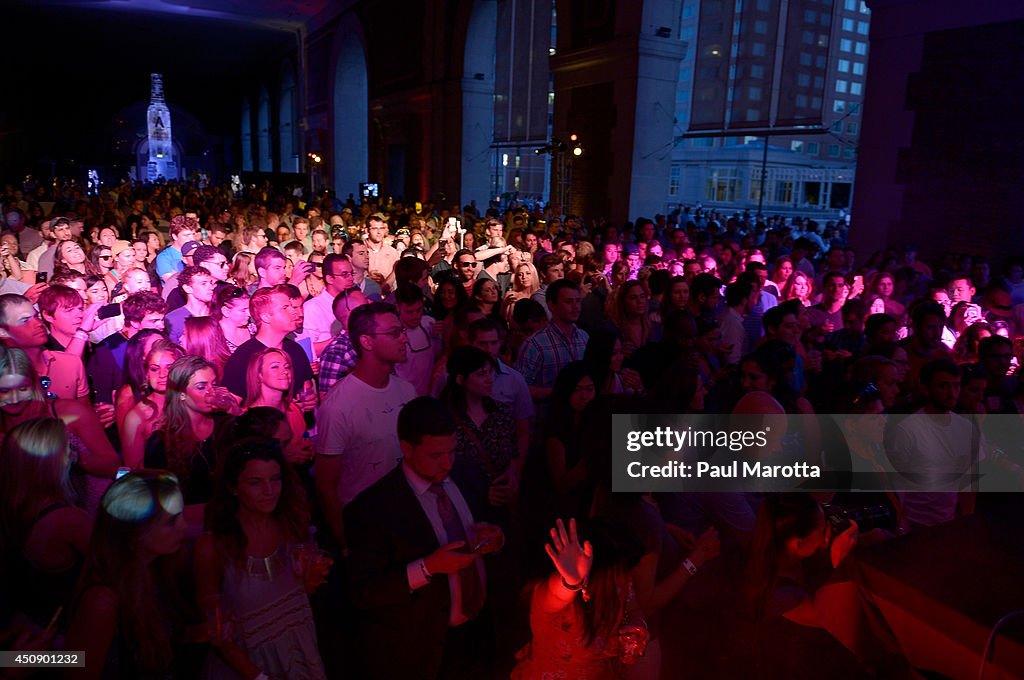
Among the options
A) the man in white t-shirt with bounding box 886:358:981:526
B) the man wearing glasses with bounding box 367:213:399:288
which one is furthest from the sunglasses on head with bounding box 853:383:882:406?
the man wearing glasses with bounding box 367:213:399:288

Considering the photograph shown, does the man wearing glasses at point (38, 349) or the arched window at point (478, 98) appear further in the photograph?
the arched window at point (478, 98)

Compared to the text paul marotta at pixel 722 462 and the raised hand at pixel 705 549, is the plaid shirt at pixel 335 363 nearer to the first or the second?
the text paul marotta at pixel 722 462

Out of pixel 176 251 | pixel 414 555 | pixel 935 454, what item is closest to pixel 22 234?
pixel 176 251

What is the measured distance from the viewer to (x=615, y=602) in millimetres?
2348

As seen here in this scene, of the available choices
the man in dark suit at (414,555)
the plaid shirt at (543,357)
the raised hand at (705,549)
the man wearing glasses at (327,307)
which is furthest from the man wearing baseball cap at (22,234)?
the raised hand at (705,549)

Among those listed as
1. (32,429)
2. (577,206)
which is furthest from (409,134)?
(32,429)

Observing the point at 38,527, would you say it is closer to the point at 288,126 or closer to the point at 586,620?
the point at 586,620

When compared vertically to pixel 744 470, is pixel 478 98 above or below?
above

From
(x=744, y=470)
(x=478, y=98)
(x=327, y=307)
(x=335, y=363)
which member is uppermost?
(x=478, y=98)

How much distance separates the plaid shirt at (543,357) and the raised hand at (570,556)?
262cm

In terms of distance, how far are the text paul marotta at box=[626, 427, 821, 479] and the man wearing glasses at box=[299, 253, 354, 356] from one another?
3.06 meters

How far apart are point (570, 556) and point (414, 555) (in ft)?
Result: 2.21

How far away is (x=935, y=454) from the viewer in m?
3.52

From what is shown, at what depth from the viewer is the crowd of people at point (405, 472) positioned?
2.38 meters
